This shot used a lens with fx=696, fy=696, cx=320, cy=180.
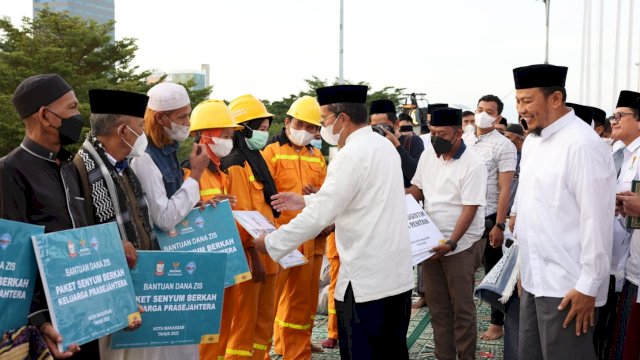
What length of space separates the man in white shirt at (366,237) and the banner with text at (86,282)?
4.01 ft

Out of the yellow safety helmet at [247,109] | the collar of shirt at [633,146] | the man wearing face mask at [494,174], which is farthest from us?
the man wearing face mask at [494,174]

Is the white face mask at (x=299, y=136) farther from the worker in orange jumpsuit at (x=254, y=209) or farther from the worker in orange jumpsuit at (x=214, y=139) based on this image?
the worker in orange jumpsuit at (x=214, y=139)

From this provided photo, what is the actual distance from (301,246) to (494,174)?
2.37m

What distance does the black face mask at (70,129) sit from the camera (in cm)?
300

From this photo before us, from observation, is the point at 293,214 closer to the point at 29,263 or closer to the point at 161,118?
the point at 161,118

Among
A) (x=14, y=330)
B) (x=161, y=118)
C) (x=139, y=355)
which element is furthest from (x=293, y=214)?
(x=14, y=330)

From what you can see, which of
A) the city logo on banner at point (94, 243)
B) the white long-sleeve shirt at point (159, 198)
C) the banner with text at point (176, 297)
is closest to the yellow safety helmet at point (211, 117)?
the white long-sleeve shirt at point (159, 198)

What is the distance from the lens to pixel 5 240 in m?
2.56

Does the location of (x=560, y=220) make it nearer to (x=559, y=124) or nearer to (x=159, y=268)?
(x=559, y=124)

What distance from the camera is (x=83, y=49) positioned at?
116 feet

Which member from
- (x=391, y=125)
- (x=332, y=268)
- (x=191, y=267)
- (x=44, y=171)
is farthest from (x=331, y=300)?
(x=44, y=171)

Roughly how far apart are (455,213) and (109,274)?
10.2 ft

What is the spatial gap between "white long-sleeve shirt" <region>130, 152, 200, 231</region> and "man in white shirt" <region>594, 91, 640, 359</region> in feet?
7.65

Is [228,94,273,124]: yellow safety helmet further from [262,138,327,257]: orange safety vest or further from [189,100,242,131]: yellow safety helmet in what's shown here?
[189,100,242,131]: yellow safety helmet
